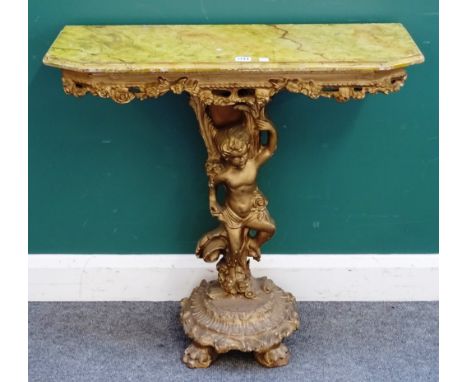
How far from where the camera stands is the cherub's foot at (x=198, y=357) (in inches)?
98.8

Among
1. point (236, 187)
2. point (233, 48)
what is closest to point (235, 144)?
point (236, 187)

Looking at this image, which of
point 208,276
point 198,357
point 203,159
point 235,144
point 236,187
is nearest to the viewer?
point 235,144

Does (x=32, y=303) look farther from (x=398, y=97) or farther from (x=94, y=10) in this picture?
(x=398, y=97)

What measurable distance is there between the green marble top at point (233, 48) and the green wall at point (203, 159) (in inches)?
5.1

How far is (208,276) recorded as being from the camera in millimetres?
2842

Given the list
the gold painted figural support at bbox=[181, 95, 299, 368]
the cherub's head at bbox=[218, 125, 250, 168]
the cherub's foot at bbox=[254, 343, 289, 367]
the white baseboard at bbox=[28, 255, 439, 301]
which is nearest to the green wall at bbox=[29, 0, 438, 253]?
the white baseboard at bbox=[28, 255, 439, 301]

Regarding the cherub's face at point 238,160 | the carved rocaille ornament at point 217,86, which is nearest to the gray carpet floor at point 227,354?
the cherub's face at point 238,160

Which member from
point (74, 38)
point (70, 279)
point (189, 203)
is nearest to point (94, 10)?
point (74, 38)

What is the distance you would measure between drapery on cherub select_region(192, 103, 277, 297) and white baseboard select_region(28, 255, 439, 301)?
0.89ft

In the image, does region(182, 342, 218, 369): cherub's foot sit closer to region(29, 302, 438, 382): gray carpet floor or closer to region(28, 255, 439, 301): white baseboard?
region(29, 302, 438, 382): gray carpet floor

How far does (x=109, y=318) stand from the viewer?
2793mm

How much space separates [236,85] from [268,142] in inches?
13.7

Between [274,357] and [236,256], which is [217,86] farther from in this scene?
[274,357]

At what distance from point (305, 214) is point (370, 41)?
80 centimetres
